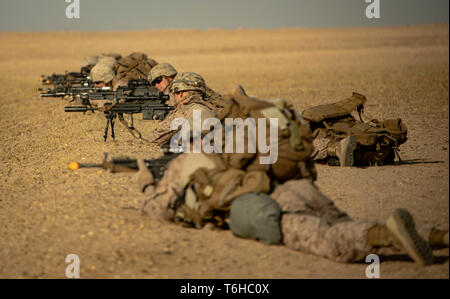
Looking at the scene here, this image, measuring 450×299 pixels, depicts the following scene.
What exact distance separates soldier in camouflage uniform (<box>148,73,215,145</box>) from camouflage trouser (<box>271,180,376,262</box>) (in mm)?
2937

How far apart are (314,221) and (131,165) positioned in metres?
1.84

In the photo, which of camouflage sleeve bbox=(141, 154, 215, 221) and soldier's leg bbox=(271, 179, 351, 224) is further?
camouflage sleeve bbox=(141, 154, 215, 221)

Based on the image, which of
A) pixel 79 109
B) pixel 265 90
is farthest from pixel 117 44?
pixel 79 109

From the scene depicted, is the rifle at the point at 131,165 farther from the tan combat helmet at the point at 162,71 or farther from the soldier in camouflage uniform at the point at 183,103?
the tan combat helmet at the point at 162,71

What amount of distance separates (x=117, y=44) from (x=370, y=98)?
6408cm

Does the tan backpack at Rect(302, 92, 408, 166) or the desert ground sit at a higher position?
the tan backpack at Rect(302, 92, 408, 166)

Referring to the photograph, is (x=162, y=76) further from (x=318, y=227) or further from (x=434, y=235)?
(x=434, y=235)

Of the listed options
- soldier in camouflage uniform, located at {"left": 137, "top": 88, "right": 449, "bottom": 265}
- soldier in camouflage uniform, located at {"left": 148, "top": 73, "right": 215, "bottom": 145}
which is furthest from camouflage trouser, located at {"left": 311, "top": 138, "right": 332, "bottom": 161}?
soldier in camouflage uniform, located at {"left": 137, "top": 88, "right": 449, "bottom": 265}

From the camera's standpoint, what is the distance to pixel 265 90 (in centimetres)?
2192

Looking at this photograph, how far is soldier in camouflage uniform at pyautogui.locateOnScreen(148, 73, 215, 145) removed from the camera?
26.4ft

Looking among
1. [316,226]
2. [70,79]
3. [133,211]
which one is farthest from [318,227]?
[70,79]

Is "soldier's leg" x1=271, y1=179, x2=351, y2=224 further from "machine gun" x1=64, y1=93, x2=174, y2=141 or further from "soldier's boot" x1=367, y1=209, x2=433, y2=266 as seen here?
"machine gun" x1=64, y1=93, x2=174, y2=141

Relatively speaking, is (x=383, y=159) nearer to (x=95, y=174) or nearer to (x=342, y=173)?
(x=342, y=173)
